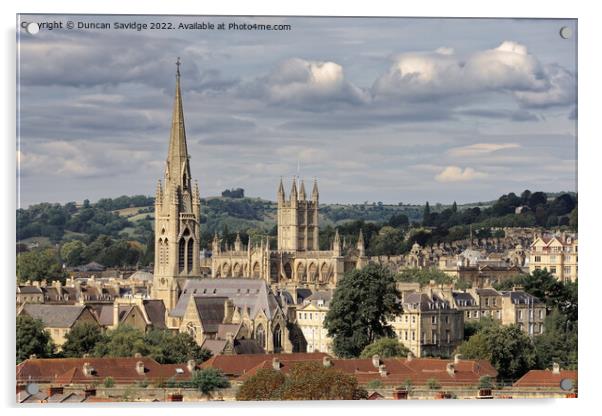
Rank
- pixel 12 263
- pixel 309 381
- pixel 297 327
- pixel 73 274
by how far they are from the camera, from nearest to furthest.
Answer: pixel 12 263 → pixel 309 381 → pixel 297 327 → pixel 73 274

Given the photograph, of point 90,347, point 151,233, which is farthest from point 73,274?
point 90,347

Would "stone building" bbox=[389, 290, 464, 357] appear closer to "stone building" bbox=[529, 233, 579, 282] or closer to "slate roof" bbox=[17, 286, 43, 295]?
"stone building" bbox=[529, 233, 579, 282]

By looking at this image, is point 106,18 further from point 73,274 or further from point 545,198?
point 73,274

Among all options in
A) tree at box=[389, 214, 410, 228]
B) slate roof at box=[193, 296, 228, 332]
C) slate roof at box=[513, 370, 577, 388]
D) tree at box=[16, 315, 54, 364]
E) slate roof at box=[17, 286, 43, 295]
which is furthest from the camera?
tree at box=[389, 214, 410, 228]

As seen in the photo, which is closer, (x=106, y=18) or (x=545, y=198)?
(x=106, y=18)

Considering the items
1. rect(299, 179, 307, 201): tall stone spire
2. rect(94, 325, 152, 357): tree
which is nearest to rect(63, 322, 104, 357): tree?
rect(94, 325, 152, 357): tree

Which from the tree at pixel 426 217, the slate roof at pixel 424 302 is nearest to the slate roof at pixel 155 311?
the slate roof at pixel 424 302

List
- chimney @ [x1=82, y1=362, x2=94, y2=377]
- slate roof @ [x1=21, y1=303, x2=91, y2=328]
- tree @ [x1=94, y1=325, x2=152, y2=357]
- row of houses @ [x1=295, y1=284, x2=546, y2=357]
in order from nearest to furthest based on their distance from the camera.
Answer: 1. chimney @ [x1=82, y1=362, x2=94, y2=377]
2. tree @ [x1=94, y1=325, x2=152, y2=357]
3. row of houses @ [x1=295, y1=284, x2=546, y2=357]
4. slate roof @ [x1=21, y1=303, x2=91, y2=328]
